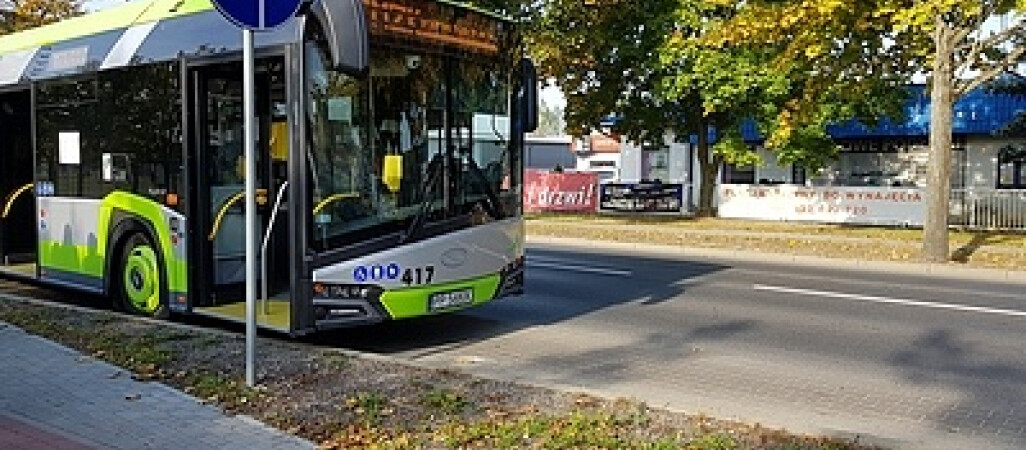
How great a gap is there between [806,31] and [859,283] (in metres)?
5.55

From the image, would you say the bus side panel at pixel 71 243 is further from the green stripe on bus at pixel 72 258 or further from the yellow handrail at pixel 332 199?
the yellow handrail at pixel 332 199

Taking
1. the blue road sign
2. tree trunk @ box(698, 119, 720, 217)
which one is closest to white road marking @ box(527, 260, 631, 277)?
the blue road sign

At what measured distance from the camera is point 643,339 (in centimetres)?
902

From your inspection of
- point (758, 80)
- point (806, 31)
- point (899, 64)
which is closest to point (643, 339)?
point (806, 31)

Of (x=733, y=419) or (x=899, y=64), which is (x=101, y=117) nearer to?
(x=733, y=419)

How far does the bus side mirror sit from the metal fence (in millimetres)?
19942

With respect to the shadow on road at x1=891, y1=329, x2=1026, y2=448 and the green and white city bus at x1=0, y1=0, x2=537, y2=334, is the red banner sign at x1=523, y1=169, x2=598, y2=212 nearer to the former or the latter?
the green and white city bus at x1=0, y1=0, x2=537, y2=334

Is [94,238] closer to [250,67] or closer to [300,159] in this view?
[300,159]

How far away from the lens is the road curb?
51.2 ft

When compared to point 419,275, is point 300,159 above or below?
above

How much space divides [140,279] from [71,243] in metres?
1.49

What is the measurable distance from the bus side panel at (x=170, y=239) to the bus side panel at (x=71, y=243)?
Answer: 0.95m

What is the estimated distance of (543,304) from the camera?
11.3 metres

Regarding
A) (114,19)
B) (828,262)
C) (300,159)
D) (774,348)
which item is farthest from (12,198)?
(828,262)
